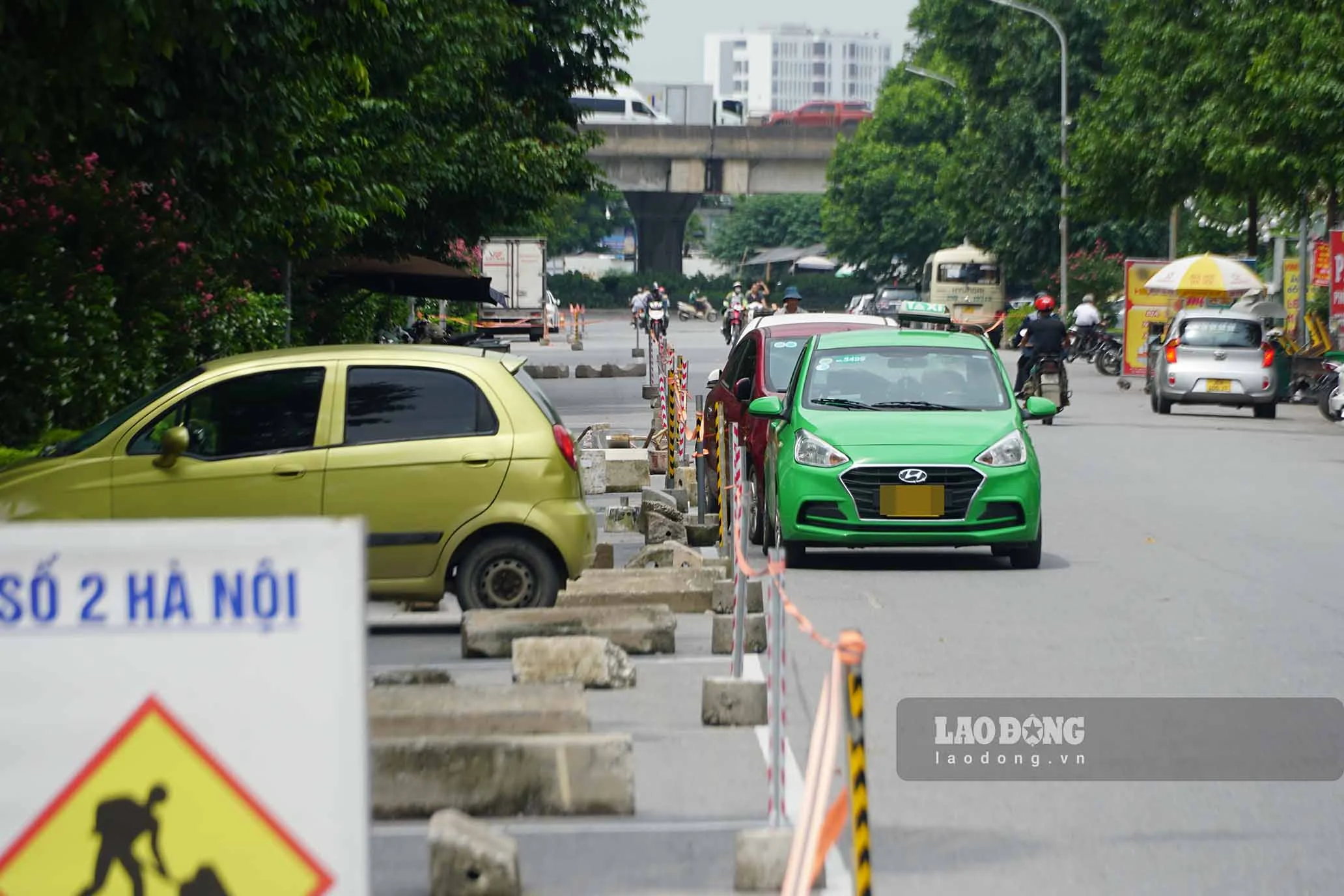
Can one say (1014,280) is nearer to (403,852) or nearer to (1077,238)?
(1077,238)

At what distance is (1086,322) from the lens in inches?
1789

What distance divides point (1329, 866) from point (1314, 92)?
28156 mm

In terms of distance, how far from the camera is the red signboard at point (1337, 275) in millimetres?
34375

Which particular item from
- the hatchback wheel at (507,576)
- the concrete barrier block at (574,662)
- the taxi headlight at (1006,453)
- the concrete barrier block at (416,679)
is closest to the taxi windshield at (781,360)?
the taxi headlight at (1006,453)

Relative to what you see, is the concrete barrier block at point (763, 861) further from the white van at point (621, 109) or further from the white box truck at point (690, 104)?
the white box truck at point (690, 104)

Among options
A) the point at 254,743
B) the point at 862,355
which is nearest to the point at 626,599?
the point at 862,355

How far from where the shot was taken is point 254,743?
3.70 m

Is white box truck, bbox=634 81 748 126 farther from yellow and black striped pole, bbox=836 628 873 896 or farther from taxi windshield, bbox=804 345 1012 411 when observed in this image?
yellow and black striped pole, bbox=836 628 873 896

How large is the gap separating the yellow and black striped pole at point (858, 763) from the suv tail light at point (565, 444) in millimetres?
6595

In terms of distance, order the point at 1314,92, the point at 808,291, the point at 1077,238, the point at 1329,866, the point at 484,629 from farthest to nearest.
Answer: the point at 808,291, the point at 1077,238, the point at 1314,92, the point at 484,629, the point at 1329,866

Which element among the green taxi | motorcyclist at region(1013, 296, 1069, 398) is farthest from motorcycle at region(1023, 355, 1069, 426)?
the green taxi

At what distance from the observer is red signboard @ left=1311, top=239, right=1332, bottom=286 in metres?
38.8

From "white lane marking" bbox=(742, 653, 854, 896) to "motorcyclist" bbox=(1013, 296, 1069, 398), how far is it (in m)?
20.4

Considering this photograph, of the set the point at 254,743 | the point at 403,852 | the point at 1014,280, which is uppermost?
the point at 1014,280
